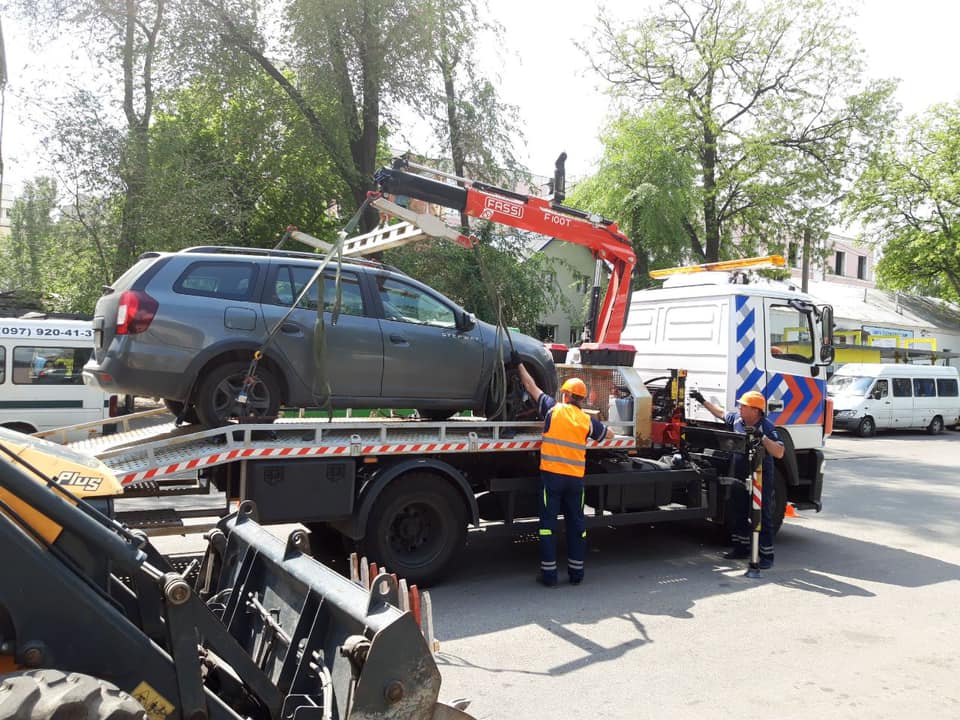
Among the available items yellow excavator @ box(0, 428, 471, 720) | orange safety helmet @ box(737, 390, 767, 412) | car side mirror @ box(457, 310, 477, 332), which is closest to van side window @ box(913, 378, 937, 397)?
orange safety helmet @ box(737, 390, 767, 412)

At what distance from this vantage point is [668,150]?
2108cm

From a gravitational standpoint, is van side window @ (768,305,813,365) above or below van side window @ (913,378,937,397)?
above

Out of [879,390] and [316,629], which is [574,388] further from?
[879,390]

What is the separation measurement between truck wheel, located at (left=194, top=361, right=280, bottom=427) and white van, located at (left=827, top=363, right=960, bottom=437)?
20779mm

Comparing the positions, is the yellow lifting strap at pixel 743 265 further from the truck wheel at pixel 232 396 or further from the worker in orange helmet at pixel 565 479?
the truck wheel at pixel 232 396

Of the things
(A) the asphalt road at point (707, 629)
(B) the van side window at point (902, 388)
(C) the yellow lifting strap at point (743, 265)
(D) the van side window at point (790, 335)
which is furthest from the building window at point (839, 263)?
(D) the van side window at point (790, 335)

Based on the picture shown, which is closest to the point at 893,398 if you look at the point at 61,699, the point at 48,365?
the point at 48,365

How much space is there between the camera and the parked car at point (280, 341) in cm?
575

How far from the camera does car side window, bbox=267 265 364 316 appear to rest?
632cm

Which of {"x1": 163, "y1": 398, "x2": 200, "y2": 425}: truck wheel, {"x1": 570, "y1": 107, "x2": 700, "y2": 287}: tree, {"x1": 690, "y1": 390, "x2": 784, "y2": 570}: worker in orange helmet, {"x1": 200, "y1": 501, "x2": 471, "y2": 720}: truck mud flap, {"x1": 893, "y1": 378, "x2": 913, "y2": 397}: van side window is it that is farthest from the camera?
{"x1": 893, "y1": 378, "x2": 913, "y2": 397}: van side window

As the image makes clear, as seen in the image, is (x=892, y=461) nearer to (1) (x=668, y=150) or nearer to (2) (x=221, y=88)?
(1) (x=668, y=150)

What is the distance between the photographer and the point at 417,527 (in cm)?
647

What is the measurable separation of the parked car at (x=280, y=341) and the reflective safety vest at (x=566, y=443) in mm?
680

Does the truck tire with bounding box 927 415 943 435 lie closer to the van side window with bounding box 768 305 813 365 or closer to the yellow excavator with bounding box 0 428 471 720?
the van side window with bounding box 768 305 813 365
